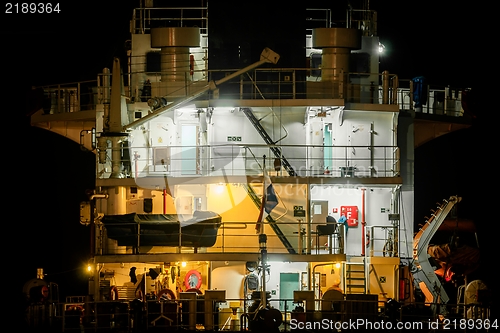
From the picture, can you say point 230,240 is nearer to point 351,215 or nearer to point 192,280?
point 192,280

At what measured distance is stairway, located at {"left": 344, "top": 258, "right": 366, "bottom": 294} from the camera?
24.8 m

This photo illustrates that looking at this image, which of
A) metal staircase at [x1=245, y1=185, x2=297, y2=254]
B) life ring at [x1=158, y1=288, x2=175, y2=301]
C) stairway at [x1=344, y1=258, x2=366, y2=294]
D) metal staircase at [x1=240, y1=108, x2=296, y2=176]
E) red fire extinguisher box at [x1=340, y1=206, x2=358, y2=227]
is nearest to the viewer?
life ring at [x1=158, y1=288, x2=175, y2=301]

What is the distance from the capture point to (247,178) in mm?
24391

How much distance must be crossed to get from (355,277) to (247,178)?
11.1ft

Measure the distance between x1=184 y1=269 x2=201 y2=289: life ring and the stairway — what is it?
331 centimetres

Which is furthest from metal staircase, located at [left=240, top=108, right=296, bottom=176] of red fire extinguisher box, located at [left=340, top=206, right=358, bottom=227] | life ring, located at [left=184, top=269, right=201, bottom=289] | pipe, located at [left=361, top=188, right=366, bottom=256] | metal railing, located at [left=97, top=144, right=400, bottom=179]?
life ring, located at [left=184, top=269, right=201, bottom=289]

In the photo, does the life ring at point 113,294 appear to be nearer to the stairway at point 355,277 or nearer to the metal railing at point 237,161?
the metal railing at point 237,161

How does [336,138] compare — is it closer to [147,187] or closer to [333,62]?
[333,62]

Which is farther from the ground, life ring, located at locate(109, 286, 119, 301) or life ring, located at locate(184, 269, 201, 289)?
life ring, located at locate(184, 269, 201, 289)

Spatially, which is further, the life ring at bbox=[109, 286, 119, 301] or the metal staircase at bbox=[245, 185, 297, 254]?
the metal staircase at bbox=[245, 185, 297, 254]

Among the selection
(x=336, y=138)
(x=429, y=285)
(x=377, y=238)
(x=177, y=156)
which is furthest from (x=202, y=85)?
(x=429, y=285)

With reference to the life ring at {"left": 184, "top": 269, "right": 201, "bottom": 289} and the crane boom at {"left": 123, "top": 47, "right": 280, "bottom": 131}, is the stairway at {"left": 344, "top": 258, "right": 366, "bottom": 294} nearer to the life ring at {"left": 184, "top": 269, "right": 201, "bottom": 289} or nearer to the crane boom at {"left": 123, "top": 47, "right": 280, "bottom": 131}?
the life ring at {"left": 184, "top": 269, "right": 201, "bottom": 289}

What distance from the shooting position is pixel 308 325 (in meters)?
22.2

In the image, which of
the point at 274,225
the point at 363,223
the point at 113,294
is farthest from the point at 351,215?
the point at 113,294
